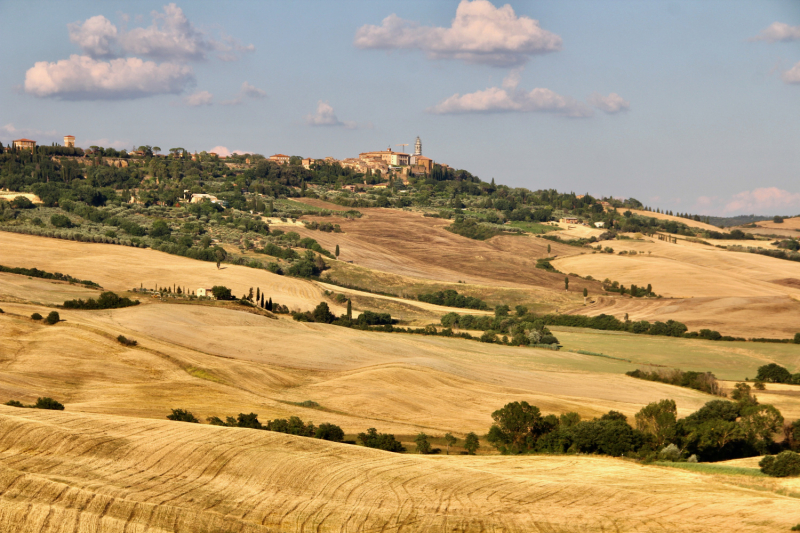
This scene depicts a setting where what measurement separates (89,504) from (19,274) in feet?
295

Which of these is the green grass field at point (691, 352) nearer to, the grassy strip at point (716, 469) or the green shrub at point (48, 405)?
the grassy strip at point (716, 469)

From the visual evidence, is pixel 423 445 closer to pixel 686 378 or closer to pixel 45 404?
pixel 45 404

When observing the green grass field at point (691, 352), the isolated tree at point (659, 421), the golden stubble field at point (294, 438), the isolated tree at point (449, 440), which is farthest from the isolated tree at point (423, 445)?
the green grass field at point (691, 352)

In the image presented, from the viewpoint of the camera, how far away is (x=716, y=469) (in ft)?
168

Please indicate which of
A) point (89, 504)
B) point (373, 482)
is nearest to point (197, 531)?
point (89, 504)

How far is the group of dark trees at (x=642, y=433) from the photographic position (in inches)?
2226

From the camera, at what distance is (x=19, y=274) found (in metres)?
112

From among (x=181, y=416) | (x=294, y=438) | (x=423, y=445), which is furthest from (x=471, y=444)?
(x=181, y=416)

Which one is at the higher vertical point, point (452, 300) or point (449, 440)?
point (452, 300)

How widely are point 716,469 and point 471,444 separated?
54.4ft

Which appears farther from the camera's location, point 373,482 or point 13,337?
point 13,337

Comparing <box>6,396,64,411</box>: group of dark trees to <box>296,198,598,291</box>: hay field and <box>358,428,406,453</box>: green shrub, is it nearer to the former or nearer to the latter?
<box>358,428,406,453</box>: green shrub

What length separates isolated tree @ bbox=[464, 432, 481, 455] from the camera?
56453 mm

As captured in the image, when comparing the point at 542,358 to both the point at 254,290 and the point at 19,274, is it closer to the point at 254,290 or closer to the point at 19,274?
the point at 254,290
